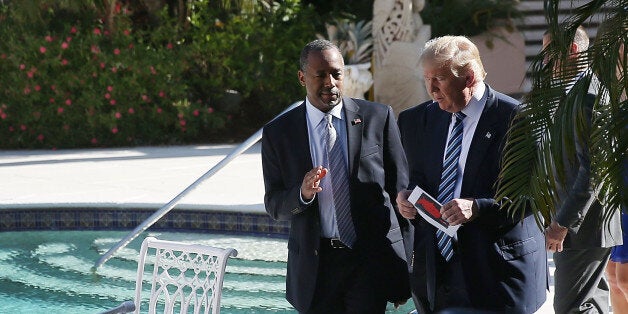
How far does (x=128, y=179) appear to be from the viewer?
1060cm

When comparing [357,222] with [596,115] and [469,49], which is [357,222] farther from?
[596,115]

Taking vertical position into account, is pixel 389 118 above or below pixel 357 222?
above

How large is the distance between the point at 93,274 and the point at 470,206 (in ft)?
14.4

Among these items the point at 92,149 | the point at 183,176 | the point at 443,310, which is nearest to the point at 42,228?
the point at 183,176

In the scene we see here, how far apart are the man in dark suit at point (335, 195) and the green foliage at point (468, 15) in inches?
469

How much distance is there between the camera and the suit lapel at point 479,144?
12.3 ft

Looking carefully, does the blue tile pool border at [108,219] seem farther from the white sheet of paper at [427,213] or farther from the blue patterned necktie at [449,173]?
the white sheet of paper at [427,213]

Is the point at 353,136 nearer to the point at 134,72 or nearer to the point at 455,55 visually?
the point at 455,55

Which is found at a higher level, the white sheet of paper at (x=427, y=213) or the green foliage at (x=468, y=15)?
the green foliage at (x=468, y=15)

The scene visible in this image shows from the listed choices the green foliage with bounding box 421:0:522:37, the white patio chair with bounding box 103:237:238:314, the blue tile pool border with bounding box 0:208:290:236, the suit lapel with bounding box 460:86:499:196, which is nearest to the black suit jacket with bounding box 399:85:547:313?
the suit lapel with bounding box 460:86:499:196

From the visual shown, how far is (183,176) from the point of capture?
423 inches

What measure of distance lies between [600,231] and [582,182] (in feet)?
1.10

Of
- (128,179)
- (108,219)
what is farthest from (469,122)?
(128,179)

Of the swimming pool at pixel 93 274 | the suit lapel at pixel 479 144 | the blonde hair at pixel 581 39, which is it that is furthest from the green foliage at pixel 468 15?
the suit lapel at pixel 479 144
